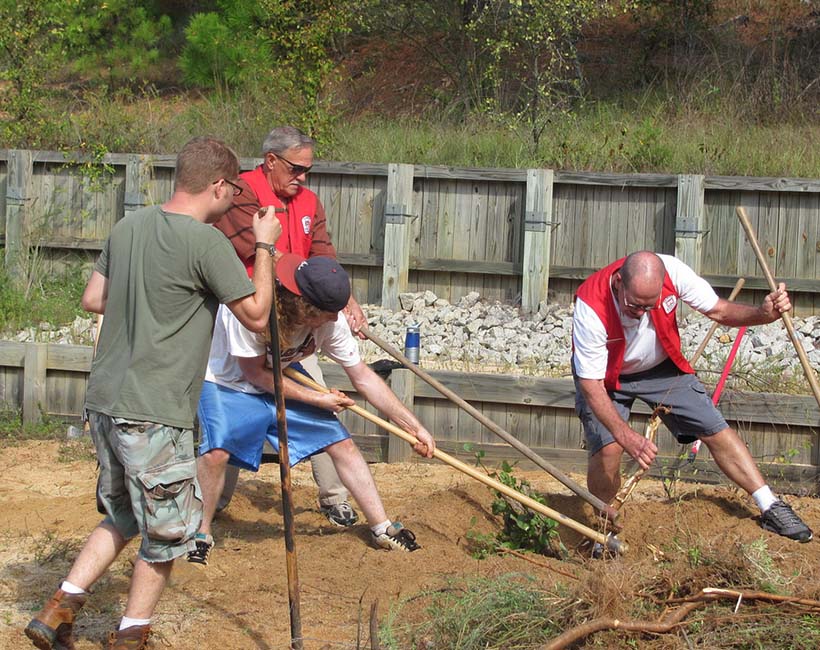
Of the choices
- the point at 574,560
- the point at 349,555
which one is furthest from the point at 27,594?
the point at 574,560

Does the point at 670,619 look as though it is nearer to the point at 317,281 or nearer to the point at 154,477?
the point at 154,477

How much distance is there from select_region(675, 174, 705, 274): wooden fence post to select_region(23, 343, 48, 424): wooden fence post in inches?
A: 246

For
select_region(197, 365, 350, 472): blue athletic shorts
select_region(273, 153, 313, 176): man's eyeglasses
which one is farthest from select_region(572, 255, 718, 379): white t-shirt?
select_region(273, 153, 313, 176): man's eyeglasses

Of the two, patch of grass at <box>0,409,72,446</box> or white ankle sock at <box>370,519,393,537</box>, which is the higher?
patch of grass at <box>0,409,72,446</box>

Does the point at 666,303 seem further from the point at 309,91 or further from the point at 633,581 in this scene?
the point at 309,91

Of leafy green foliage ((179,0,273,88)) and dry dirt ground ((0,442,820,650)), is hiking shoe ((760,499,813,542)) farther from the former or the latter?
leafy green foliage ((179,0,273,88))

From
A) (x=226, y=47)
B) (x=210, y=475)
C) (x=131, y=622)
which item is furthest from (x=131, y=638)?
(x=226, y=47)

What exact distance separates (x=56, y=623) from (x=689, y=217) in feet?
27.8

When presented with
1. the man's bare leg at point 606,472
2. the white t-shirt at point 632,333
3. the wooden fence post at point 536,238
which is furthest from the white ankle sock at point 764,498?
the wooden fence post at point 536,238

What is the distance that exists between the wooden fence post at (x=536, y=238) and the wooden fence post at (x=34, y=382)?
17.2 feet

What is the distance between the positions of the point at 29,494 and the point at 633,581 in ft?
14.3

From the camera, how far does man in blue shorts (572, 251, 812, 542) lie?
5688 mm

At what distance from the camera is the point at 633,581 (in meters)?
4.10

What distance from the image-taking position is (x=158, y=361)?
3994 mm
